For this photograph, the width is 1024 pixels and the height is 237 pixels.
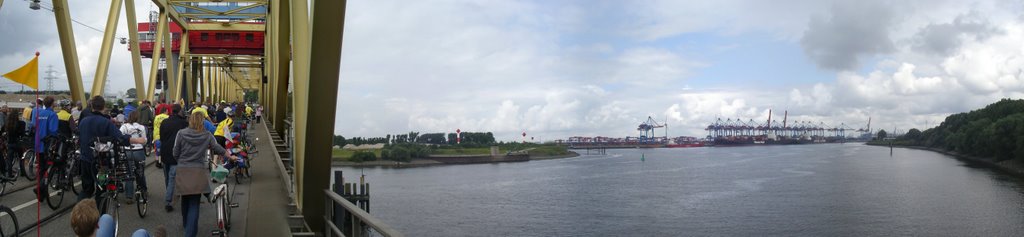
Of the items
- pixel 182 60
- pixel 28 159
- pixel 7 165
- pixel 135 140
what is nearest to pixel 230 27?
pixel 182 60

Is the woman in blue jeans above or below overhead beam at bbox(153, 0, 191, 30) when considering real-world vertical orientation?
below

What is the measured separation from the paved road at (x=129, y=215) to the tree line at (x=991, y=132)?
91898 millimetres

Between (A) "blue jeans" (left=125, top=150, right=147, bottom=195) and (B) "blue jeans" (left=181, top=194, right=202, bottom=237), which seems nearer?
(B) "blue jeans" (left=181, top=194, right=202, bottom=237)

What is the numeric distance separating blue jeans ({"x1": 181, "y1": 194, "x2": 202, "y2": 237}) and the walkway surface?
0.60 meters

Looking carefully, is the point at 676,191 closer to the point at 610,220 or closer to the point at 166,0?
the point at 610,220

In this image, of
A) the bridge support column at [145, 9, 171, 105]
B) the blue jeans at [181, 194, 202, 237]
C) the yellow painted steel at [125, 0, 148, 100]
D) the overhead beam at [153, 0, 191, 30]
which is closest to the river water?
the overhead beam at [153, 0, 191, 30]

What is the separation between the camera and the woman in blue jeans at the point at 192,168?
6168 millimetres

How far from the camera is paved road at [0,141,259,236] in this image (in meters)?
7.11

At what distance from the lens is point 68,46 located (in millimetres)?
14297

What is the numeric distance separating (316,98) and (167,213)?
11.3ft

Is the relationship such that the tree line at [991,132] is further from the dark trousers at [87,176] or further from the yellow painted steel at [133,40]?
the dark trousers at [87,176]

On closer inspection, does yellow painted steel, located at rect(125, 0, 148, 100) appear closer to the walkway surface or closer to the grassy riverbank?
the walkway surface

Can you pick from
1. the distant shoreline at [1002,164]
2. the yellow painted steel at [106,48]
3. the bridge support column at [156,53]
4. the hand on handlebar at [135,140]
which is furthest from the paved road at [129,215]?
the distant shoreline at [1002,164]

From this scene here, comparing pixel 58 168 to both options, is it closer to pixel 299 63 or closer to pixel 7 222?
pixel 7 222
